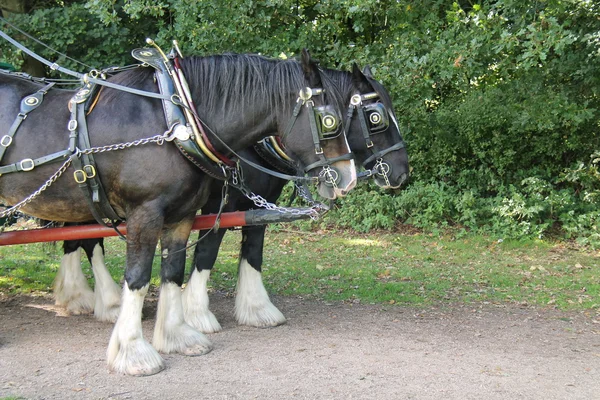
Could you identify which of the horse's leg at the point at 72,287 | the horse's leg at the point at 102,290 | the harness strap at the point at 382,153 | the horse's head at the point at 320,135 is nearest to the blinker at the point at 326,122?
the horse's head at the point at 320,135

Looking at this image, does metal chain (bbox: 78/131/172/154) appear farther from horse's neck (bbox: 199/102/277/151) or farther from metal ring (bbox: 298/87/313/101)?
metal ring (bbox: 298/87/313/101)

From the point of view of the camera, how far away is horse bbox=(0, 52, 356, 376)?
3.78 metres

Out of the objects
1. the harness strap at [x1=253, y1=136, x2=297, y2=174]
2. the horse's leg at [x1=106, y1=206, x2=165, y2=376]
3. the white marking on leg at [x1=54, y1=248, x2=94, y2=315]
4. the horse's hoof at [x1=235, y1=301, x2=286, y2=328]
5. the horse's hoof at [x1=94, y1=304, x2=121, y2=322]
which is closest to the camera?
the horse's leg at [x1=106, y1=206, x2=165, y2=376]

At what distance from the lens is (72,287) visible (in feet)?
17.9

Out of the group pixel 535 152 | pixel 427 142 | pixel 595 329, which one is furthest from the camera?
pixel 427 142

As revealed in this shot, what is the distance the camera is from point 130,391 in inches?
144

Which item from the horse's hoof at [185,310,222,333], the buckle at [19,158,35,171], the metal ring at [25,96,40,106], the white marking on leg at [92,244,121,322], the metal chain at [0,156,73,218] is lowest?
the horse's hoof at [185,310,222,333]

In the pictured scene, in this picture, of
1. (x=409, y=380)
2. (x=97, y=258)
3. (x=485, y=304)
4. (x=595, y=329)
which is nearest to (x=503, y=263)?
(x=485, y=304)

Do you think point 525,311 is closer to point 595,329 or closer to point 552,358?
point 595,329

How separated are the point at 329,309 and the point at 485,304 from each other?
160 centimetres

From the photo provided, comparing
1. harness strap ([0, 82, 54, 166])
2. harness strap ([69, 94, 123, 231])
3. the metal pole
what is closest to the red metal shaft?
the metal pole

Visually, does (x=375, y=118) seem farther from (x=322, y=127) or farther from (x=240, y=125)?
(x=240, y=125)

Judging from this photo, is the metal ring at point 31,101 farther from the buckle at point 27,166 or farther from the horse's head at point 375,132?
the horse's head at point 375,132

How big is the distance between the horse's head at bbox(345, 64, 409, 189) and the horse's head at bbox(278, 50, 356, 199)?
0.26m
